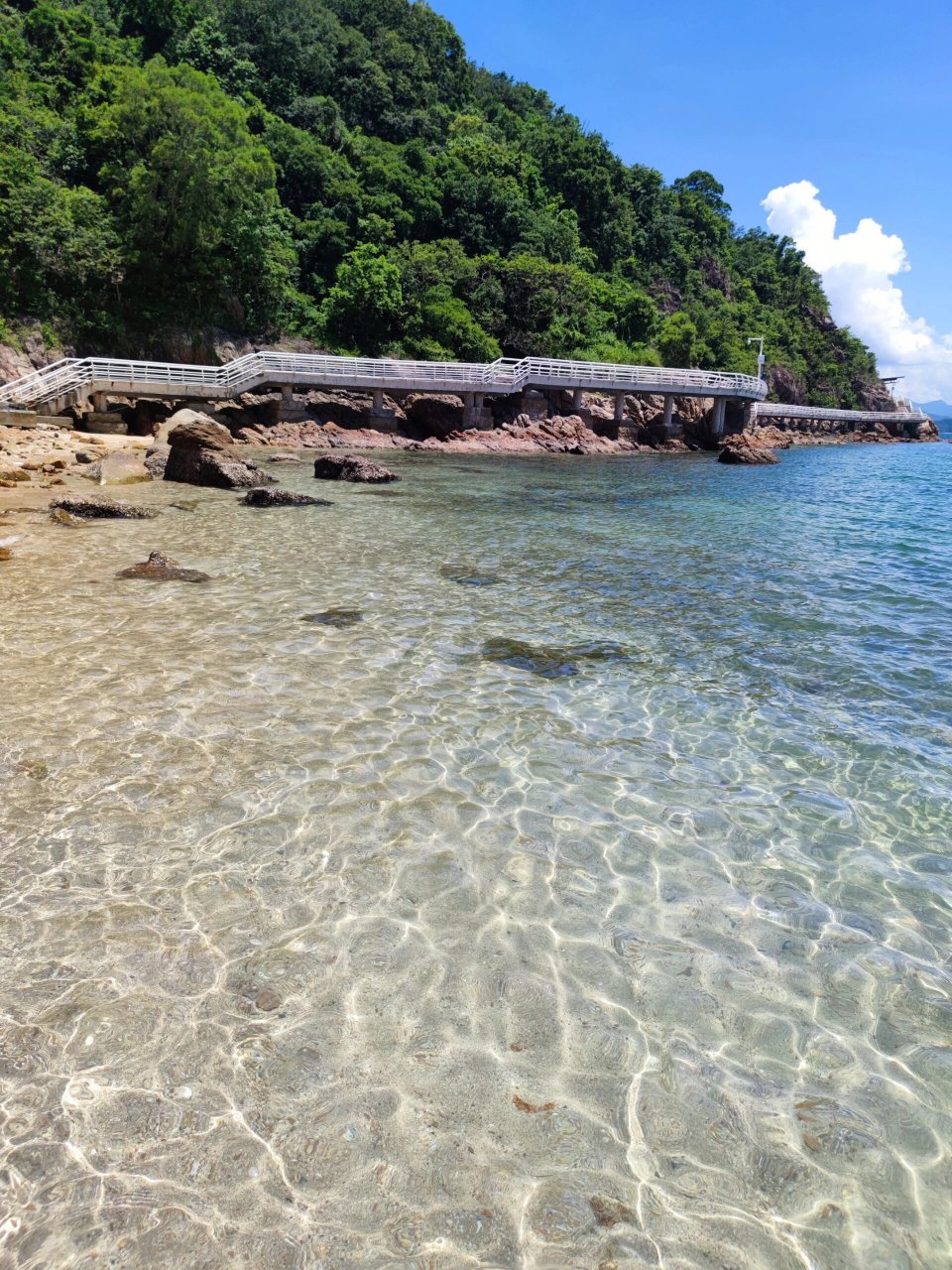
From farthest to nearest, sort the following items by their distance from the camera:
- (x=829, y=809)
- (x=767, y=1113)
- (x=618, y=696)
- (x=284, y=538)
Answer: (x=284, y=538) → (x=618, y=696) → (x=829, y=809) → (x=767, y=1113)

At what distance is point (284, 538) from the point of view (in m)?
13.4

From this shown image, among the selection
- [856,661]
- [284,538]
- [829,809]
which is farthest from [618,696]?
[284,538]

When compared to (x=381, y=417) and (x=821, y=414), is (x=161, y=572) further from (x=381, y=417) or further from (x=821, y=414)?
(x=821, y=414)

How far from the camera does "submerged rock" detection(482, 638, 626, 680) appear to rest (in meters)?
7.54

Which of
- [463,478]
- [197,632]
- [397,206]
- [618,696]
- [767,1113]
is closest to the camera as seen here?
[767,1113]

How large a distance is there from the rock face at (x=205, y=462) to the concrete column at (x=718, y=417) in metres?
39.8

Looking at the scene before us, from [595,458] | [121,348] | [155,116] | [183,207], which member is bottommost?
[595,458]

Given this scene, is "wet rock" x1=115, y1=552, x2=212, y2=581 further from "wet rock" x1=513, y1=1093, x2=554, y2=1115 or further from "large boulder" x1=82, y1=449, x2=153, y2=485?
"large boulder" x1=82, y1=449, x2=153, y2=485

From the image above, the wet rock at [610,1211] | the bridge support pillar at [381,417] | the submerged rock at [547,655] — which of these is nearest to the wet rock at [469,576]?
the submerged rock at [547,655]

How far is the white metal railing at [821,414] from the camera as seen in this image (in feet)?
234

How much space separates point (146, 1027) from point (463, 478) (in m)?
23.6

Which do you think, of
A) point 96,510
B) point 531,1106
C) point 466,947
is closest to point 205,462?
point 96,510

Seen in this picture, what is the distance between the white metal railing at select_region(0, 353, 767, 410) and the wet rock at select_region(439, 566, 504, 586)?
22873 millimetres

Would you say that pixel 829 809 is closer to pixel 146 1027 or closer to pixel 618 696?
pixel 618 696
